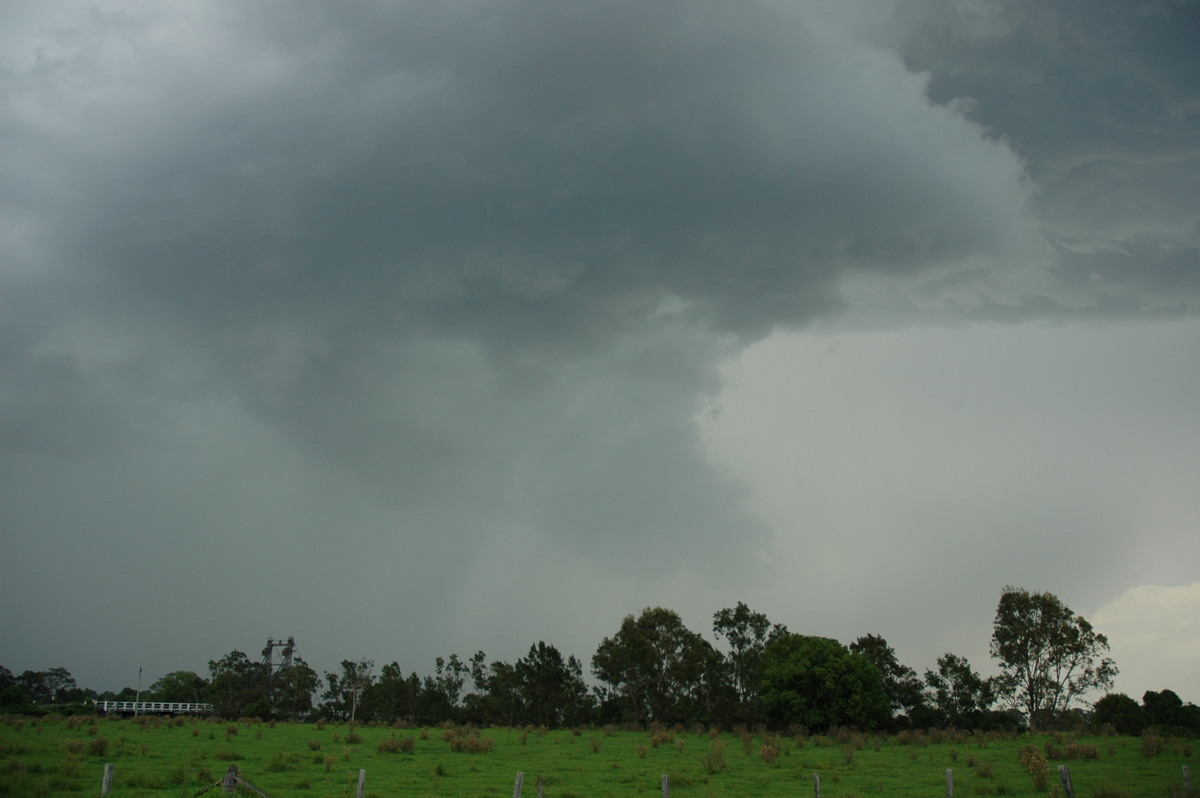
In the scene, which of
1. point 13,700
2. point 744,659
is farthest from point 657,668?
point 13,700

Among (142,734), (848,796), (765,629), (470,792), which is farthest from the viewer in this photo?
(765,629)

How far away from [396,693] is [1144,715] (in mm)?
96972

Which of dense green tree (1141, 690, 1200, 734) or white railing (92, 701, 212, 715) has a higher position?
dense green tree (1141, 690, 1200, 734)

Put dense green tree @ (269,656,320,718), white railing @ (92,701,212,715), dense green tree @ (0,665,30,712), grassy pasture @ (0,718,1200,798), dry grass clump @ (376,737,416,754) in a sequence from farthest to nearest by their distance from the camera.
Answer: dense green tree @ (269,656,320,718), white railing @ (92,701,212,715), dense green tree @ (0,665,30,712), dry grass clump @ (376,737,416,754), grassy pasture @ (0,718,1200,798)

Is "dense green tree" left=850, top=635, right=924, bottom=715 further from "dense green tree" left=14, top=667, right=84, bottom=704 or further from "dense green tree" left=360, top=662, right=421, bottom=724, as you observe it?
"dense green tree" left=14, top=667, right=84, bottom=704

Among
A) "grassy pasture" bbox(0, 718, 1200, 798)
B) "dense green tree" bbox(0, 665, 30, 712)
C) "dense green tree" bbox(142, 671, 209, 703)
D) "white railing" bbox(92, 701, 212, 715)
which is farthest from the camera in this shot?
"dense green tree" bbox(142, 671, 209, 703)

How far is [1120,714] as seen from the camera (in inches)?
2808

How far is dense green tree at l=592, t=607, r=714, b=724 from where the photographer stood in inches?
3809

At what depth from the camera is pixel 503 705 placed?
10681cm

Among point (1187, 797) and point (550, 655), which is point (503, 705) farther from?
point (1187, 797)

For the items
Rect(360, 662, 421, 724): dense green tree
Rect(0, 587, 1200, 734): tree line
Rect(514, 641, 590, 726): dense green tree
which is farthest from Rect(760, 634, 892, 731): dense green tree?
Rect(360, 662, 421, 724): dense green tree

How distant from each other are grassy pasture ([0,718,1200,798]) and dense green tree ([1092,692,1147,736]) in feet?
74.1

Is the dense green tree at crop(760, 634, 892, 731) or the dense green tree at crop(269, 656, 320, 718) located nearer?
the dense green tree at crop(760, 634, 892, 731)

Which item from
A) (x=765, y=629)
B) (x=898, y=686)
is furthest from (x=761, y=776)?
(x=765, y=629)
